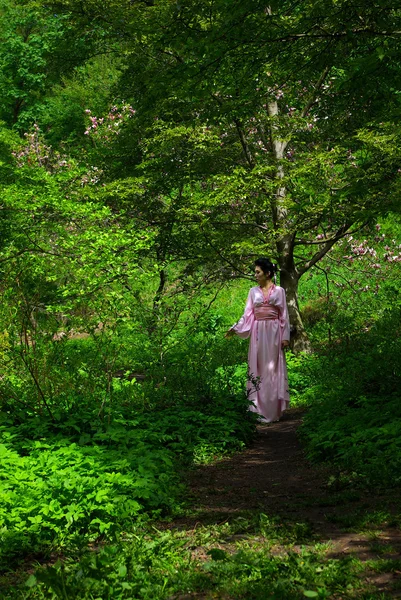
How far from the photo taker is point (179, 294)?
1009 cm

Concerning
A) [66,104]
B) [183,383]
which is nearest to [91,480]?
[183,383]

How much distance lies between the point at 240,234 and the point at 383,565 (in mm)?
10068

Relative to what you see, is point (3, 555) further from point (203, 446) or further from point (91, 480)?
point (203, 446)

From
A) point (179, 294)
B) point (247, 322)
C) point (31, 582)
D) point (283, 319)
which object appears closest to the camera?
point (31, 582)

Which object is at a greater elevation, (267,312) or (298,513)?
(267,312)

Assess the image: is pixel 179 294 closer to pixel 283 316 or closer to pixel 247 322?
pixel 247 322

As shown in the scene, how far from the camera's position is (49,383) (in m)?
6.95

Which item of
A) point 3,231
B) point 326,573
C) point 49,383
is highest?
point 3,231

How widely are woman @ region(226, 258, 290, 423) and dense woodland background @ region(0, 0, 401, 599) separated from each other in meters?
0.47

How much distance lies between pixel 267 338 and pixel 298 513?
5.09 meters

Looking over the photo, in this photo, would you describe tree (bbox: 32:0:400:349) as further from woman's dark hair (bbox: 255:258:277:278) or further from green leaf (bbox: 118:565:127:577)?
green leaf (bbox: 118:565:127:577)

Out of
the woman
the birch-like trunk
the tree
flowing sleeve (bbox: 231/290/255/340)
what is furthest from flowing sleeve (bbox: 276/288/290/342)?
the birch-like trunk

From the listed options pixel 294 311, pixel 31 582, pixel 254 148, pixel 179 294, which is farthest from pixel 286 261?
pixel 31 582

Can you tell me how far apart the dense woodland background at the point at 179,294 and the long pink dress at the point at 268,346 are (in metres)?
0.46
